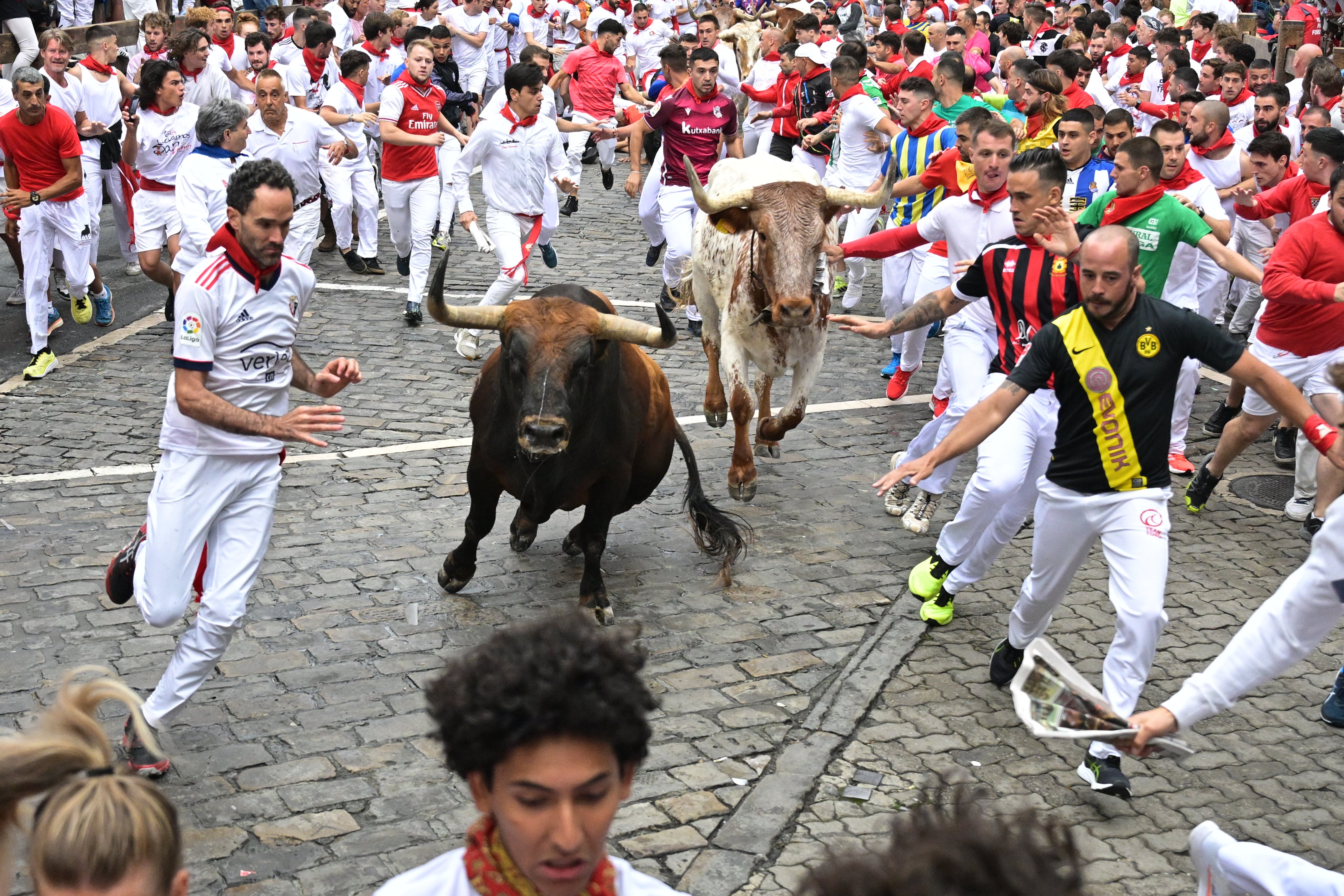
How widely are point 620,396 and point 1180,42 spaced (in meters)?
13.8

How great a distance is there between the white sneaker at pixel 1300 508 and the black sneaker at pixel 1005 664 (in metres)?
3.35

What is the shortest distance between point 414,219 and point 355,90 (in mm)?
2376

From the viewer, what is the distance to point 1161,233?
316 inches

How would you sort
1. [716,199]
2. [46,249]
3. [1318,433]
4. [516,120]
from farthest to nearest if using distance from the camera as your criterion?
[516,120], [46,249], [716,199], [1318,433]

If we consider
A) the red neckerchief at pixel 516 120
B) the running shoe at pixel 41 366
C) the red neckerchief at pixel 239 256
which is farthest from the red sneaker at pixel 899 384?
the running shoe at pixel 41 366

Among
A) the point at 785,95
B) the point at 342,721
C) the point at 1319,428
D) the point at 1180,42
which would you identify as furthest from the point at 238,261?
the point at 1180,42

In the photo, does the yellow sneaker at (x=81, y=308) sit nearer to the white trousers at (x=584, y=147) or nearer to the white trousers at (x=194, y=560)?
the white trousers at (x=584, y=147)

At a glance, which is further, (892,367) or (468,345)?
(892,367)

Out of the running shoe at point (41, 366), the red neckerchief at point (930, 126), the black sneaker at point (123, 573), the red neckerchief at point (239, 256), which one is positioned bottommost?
the running shoe at point (41, 366)

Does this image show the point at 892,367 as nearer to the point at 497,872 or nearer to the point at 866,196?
the point at 866,196

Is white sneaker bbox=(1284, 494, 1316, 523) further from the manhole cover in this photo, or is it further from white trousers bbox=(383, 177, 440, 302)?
white trousers bbox=(383, 177, 440, 302)

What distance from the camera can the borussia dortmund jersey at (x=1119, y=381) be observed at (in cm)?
584

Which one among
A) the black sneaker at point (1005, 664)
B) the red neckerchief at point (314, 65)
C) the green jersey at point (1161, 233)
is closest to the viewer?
the black sneaker at point (1005, 664)

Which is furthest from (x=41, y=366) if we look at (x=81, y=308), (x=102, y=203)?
(x=102, y=203)
